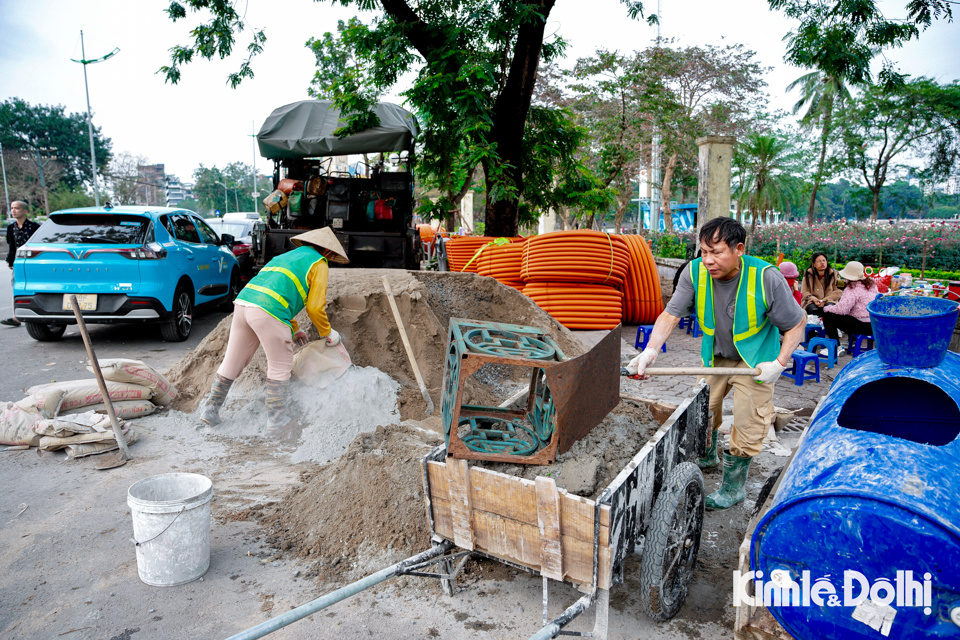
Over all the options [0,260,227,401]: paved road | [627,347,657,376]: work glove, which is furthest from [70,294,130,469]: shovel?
[627,347,657,376]: work glove

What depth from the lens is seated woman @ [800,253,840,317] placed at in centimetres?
835

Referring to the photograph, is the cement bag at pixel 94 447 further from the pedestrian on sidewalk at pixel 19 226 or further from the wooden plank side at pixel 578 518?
the pedestrian on sidewalk at pixel 19 226

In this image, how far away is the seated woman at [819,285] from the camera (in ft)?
27.4

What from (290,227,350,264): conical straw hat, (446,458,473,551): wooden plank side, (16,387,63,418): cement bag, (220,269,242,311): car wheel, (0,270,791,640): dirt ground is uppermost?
(290,227,350,264): conical straw hat

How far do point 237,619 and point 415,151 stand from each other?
8673 mm

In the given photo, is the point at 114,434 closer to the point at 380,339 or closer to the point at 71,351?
the point at 380,339

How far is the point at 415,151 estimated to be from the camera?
1027cm

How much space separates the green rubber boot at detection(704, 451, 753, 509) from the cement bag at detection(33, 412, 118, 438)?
14.4ft

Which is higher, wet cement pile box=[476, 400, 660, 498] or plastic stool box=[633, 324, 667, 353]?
wet cement pile box=[476, 400, 660, 498]

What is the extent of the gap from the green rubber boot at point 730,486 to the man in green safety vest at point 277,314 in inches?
126

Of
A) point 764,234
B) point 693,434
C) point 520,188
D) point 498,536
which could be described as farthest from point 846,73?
point 764,234

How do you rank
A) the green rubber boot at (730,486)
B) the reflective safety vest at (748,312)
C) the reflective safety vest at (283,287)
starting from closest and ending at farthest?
the reflective safety vest at (748,312), the green rubber boot at (730,486), the reflective safety vest at (283,287)

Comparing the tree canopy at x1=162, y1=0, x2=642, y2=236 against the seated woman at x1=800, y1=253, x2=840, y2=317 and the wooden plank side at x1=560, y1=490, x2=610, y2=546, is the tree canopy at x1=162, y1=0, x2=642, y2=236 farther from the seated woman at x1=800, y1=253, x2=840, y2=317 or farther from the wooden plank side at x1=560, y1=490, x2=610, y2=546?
the wooden plank side at x1=560, y1=490, x2=610, y2=546

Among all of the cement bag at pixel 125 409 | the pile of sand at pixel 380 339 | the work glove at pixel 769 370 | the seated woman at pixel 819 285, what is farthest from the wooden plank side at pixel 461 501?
the seated woman at pixel 819 285
